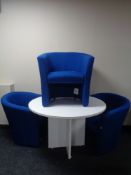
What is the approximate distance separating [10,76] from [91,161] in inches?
69.3

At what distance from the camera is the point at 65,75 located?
2561 millimetres

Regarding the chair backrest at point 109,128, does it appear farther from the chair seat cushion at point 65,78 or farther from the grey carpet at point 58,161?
the chair seat cushion at point 65,78

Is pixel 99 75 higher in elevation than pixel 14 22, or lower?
lower

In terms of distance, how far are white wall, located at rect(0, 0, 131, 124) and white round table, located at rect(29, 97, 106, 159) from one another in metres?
0.71

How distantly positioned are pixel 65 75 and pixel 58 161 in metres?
1.05

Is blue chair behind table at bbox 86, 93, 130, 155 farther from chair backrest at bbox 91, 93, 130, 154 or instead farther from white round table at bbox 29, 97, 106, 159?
white round table at bbox 29, 97, 106, 159

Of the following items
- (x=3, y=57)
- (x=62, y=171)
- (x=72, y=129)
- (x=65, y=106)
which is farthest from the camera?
(x=3, y=57)

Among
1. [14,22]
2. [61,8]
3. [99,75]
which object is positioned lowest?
[99,75]

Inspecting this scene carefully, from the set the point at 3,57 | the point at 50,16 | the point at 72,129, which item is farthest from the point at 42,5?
the point at 72,129

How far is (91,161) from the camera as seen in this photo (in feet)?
8.84

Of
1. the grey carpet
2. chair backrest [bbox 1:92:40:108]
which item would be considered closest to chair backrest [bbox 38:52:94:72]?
chair backrest [bbox 1:92:40:108]

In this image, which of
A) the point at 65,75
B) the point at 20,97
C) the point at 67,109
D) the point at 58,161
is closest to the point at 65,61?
the point at 65,75

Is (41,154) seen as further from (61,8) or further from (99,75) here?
(61,8)

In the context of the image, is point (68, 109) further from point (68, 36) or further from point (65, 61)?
point (68, 36)
